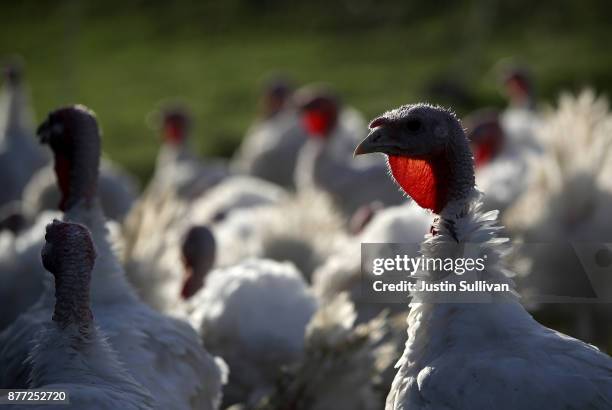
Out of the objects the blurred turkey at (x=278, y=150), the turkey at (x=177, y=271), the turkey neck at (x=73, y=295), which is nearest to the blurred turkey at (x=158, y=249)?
the turkey at (x=177, y=271)

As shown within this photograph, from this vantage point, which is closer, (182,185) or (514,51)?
(182,185)

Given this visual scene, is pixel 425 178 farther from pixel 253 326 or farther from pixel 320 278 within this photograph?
pixel 320 278

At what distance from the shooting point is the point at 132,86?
1783 cm

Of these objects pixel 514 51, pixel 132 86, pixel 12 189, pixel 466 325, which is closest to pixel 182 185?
pixel 12 189

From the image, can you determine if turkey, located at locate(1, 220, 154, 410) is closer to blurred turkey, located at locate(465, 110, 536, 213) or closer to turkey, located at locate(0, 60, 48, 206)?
blurred turkey, located at locate(465, 110, 536, 213)

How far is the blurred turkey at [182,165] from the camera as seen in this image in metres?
9.26

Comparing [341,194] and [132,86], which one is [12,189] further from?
[132,86]

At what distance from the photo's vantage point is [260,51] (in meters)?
19.5

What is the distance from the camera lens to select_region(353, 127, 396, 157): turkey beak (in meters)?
3.32

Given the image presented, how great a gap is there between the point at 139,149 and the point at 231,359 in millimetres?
9873

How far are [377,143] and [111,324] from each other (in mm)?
1183

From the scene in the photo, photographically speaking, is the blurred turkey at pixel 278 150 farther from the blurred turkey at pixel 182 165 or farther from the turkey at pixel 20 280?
the turkey at pixel 20 280

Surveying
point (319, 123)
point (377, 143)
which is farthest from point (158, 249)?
point (319, 123)

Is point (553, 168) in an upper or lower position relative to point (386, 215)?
upper
